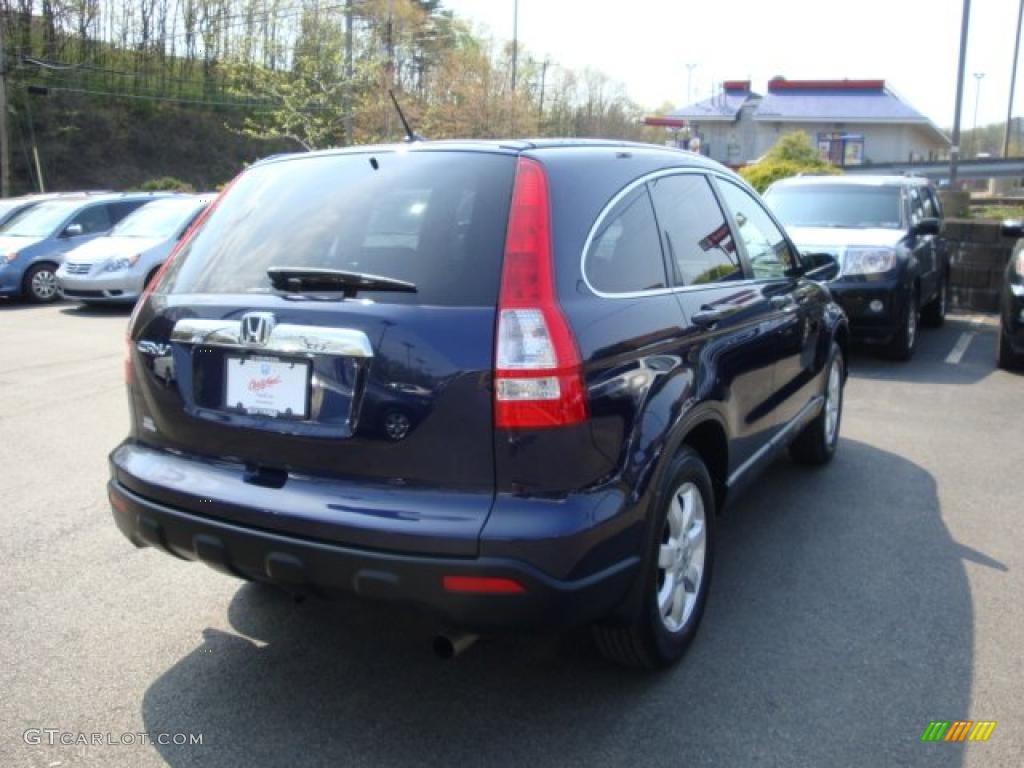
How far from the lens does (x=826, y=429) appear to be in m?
5.52

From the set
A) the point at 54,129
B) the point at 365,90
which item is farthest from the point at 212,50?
the point at 365,90

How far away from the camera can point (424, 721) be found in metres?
2.89

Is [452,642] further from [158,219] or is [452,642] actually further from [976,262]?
[158,219]

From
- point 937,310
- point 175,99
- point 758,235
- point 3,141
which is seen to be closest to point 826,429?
point 758,235

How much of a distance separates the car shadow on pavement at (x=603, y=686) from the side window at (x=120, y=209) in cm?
1304

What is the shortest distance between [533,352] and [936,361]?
7.93 m

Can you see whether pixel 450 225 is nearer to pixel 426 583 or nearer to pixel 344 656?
pixel 426 583

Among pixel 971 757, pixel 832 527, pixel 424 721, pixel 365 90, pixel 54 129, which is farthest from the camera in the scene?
pixel 54 129

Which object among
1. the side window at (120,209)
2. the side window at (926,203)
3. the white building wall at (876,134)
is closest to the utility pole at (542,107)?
the white building wall at (876,134)

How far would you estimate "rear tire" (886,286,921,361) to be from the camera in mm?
8883

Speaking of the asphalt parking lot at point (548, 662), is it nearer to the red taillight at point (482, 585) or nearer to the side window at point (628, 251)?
the red taillight at point (482, 585)

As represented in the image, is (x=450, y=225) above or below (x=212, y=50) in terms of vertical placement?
below

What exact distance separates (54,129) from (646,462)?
1678 inches

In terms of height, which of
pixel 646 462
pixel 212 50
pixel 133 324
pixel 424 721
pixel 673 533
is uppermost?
pixel 212 50
